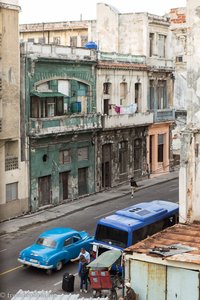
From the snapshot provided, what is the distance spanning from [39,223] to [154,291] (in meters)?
14.2

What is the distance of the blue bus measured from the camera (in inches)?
877

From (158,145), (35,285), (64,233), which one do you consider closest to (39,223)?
(64,233)

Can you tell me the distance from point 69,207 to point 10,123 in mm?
6744

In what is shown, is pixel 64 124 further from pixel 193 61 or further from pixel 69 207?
pixel 193 61

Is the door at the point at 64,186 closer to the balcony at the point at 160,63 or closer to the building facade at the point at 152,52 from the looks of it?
the building facade at the point at 152,52

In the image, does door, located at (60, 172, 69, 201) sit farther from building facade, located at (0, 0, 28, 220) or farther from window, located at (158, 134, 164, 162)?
window, located at (158, 134, 164, 162)

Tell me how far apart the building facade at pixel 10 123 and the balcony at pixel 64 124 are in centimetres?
118

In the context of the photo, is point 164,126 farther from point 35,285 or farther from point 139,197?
point 35,285

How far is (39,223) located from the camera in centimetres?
3055

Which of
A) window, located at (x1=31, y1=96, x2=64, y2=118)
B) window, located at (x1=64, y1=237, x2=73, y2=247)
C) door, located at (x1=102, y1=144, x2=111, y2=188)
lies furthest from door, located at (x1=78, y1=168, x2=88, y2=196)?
window, located at (x1=64, y1=237, x2=73, y2=247)

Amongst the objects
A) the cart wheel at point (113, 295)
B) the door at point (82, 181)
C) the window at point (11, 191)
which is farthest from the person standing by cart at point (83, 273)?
the door at point (82, 181)

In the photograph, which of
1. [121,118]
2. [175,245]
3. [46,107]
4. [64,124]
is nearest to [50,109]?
[46,107]

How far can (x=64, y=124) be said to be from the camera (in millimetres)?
34406

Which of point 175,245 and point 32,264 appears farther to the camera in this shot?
point 32,264
